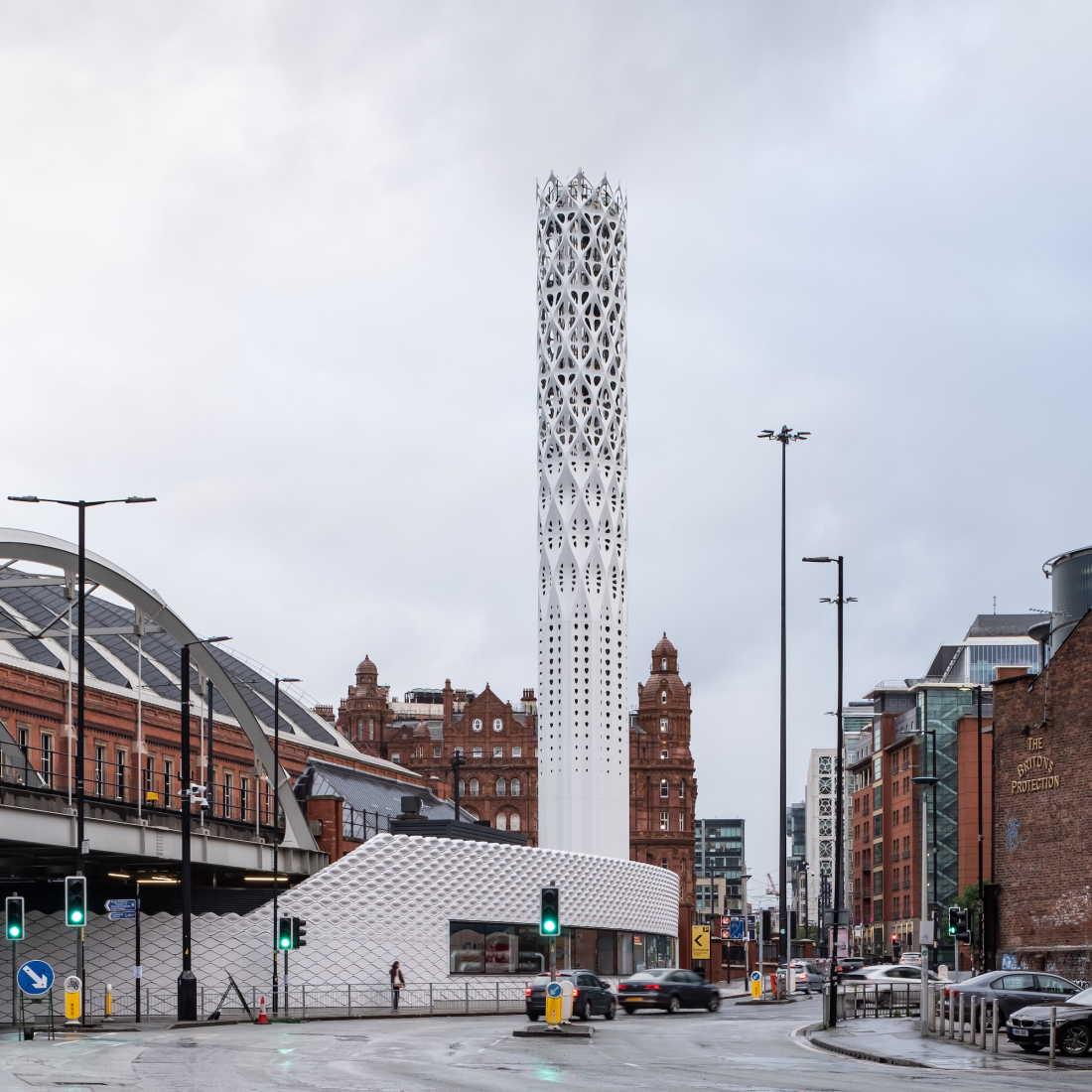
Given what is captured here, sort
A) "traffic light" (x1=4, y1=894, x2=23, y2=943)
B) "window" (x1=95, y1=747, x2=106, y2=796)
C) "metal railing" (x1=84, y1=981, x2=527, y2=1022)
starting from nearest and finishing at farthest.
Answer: "traffic light" (x1=4, y1=894, x2=23, y2=943) < "metal railing" (x1=84, y1=981, x2=527, y2=1022) < "window" (x1=95, y1=747, x2=106, y2=796)

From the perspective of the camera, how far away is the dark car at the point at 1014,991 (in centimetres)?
3649

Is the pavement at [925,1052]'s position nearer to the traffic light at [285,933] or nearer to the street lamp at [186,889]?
the street lamp at [186,889]

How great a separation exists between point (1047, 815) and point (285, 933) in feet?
75.9

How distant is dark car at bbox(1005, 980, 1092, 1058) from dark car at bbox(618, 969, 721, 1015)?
21.1m

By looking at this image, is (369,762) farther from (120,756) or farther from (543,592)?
(120,756)

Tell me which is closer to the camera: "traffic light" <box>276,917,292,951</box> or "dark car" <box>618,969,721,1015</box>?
"traffic light" <box>276,917,292,951</box>

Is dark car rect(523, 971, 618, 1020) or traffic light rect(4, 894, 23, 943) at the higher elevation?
traffic light rect(4, 894, 23, 943)

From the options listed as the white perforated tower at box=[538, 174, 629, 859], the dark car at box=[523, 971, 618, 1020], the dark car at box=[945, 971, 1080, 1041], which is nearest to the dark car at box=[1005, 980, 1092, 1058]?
the dark car at box=[945, 971, 1080, 1041]

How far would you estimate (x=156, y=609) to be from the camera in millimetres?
54469

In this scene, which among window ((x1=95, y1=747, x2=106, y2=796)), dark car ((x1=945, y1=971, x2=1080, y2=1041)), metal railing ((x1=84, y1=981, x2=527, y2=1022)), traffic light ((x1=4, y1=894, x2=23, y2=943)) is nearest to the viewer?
dark car ((x1=945, y1=971, x2=1080, y2=1041))

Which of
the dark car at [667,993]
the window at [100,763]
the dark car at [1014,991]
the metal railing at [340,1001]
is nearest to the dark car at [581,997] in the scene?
the dark car at [667,993]

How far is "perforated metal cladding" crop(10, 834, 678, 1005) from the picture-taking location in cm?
5538

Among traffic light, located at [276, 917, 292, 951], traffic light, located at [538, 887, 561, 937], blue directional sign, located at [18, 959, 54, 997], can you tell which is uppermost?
traffic light, located at [538, 887, 561, 937]

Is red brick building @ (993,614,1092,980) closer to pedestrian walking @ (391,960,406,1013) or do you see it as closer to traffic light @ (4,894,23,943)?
pedestrian walking @ (391,960,406,1013)
